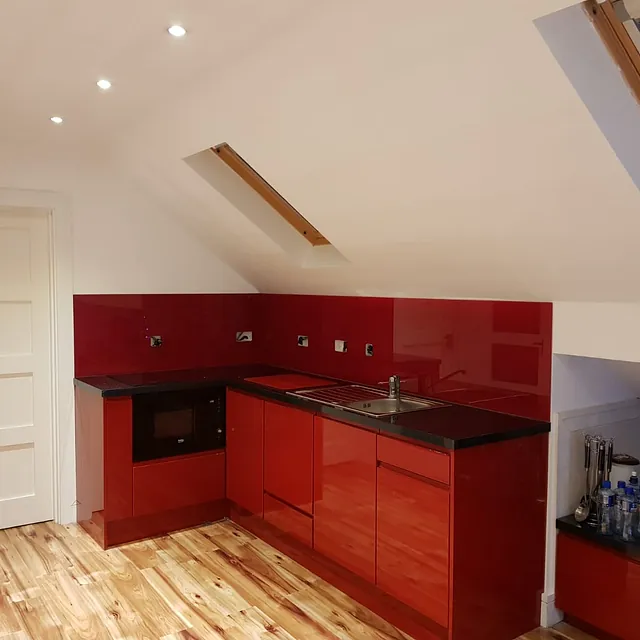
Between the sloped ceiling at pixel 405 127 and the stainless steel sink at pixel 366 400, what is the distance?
1.89 feet

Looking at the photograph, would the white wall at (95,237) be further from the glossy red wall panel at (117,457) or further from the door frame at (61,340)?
the glossy red wall panel at (117,457)

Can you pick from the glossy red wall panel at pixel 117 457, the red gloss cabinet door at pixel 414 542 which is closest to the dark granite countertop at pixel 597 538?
the red gloss cabinet door at pixel 414 542

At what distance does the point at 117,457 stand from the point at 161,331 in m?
0.95

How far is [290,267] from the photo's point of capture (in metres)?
4.19

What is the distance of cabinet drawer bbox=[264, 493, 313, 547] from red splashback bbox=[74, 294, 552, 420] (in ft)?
2.86

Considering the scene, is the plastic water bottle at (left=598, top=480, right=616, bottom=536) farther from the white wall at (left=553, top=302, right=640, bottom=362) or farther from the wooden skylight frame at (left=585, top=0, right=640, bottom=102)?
the wooden skylight frame at (left=585, top=0, right=640, bottom=102)

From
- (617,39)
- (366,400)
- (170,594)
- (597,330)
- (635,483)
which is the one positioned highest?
(617,39)

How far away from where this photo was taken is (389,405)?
3621 millimetres

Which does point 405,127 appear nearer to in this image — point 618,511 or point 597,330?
point 597,330

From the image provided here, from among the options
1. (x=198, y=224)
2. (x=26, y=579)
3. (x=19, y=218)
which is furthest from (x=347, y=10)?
(x=26, y=579)

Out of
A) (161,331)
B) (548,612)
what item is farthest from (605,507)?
(161,331)

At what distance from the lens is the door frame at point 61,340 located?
4062 mm

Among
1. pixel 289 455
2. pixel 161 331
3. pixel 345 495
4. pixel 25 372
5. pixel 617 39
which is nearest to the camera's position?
pixel 617 39

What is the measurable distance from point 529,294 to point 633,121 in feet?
3.70
